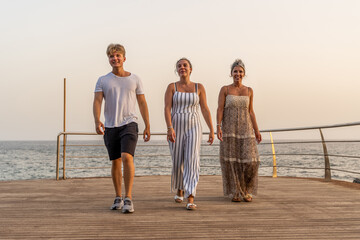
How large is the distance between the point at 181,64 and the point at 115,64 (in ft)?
2.27

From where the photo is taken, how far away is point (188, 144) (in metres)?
3.83

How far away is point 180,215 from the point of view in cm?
327

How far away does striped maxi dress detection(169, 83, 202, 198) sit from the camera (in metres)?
3.81

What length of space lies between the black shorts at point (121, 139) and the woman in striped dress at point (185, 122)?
440 millimetres

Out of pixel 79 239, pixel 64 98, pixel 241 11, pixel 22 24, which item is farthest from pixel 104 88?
pixel 22 24

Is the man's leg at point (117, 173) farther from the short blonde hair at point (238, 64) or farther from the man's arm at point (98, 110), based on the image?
the short blonde hair at point (238, 64)

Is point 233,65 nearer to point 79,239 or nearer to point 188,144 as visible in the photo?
point 188,144

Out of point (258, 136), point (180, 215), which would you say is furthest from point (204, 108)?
point (180, 215)

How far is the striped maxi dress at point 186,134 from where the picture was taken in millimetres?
3807

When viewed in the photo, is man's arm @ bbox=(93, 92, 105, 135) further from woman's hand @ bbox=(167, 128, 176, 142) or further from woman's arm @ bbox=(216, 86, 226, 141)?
woman's arm @ bbox=(216, 86, 226, 141)

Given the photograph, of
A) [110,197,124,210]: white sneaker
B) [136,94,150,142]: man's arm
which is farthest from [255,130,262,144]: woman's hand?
Result: [110,197,124,210]: white sneaker

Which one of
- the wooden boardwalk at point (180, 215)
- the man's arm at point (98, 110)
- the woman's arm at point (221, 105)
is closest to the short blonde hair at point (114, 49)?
the man's arm at point (98, 110)

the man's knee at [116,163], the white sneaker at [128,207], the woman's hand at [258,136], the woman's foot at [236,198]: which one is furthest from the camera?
the woman's hand at [258,136]

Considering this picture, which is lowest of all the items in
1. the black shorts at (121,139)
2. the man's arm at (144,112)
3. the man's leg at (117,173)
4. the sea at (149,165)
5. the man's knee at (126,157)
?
the sea at (149,165)
